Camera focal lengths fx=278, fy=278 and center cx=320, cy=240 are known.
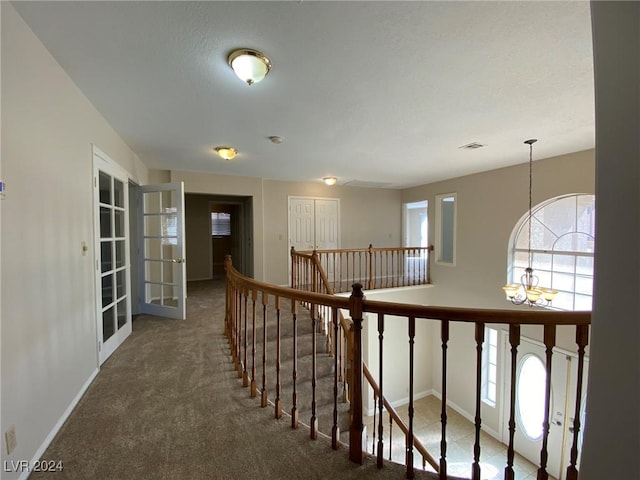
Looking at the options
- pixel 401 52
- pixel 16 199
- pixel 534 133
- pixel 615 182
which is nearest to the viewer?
pixel 615 182

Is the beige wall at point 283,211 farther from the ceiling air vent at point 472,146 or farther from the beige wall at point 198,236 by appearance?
the ceiling air vent at point 472,146

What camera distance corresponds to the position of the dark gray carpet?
58.5 inches

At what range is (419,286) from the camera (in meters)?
6.25

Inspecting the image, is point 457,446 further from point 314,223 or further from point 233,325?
point 314,223

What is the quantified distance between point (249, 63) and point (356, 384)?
2.04 metres

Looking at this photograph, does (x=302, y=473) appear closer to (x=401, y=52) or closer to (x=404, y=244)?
(x=401, y=52)

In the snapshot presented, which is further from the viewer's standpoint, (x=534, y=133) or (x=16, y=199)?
(x=534, y=133)

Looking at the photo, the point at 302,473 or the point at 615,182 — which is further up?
the point at 615,182

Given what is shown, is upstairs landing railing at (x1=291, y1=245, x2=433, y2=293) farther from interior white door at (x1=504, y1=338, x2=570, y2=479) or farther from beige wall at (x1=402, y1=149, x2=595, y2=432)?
interior white door at (x1=504, y1=338, x2=570, y2=479)

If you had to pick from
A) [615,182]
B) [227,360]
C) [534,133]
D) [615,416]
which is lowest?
[227,360]

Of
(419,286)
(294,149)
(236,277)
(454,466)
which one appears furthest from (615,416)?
(419,286)

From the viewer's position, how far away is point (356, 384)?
61.0 inches

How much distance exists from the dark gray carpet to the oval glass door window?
459 cm

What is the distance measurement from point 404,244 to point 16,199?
23.8 ft
